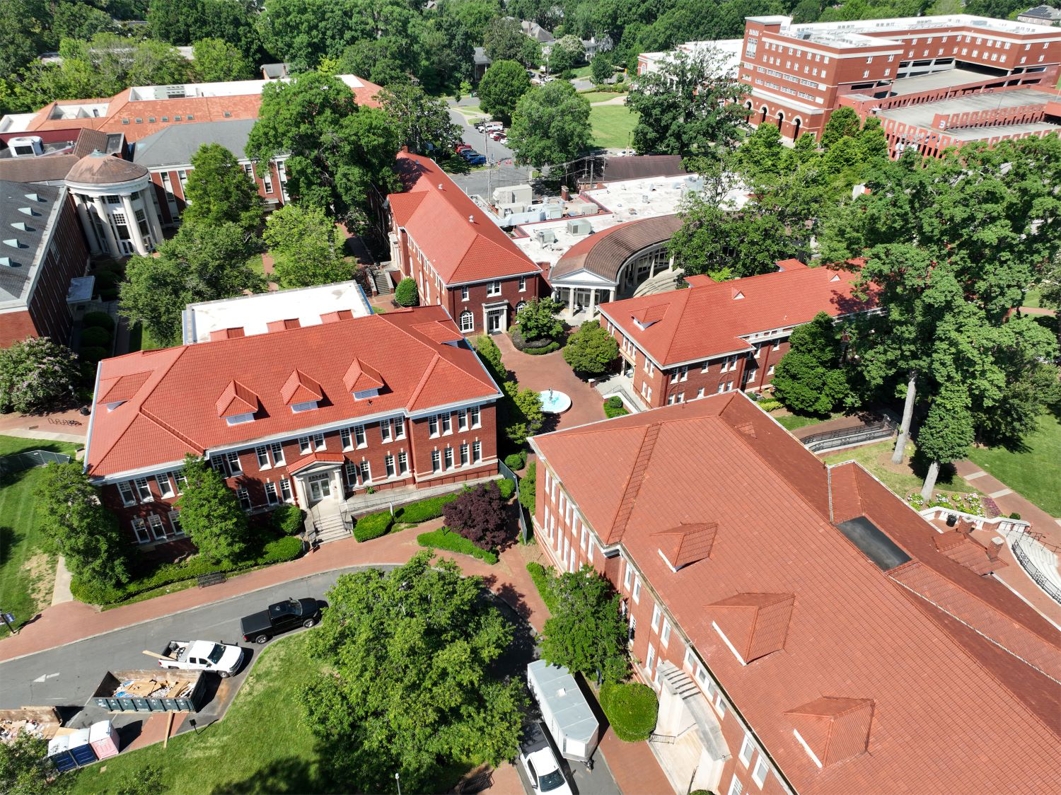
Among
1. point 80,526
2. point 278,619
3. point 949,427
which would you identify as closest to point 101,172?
point 80,526

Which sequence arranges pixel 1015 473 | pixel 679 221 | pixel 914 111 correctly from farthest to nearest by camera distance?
pixel 914 111, pixel 679 221, pixel 1015 473

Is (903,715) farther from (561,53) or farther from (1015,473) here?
(561,53)

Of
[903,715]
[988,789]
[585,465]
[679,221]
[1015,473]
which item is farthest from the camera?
[679,221]

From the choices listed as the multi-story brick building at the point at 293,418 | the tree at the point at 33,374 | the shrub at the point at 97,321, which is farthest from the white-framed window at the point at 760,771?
the shrub at the point at 97,321

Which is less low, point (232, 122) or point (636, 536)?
point (232, 122)

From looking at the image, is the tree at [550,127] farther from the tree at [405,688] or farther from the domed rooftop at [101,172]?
the tree at [405,688]

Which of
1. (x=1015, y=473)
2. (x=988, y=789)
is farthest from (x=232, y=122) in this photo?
(x=988, y=789)

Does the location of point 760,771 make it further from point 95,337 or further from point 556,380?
point 95,337
